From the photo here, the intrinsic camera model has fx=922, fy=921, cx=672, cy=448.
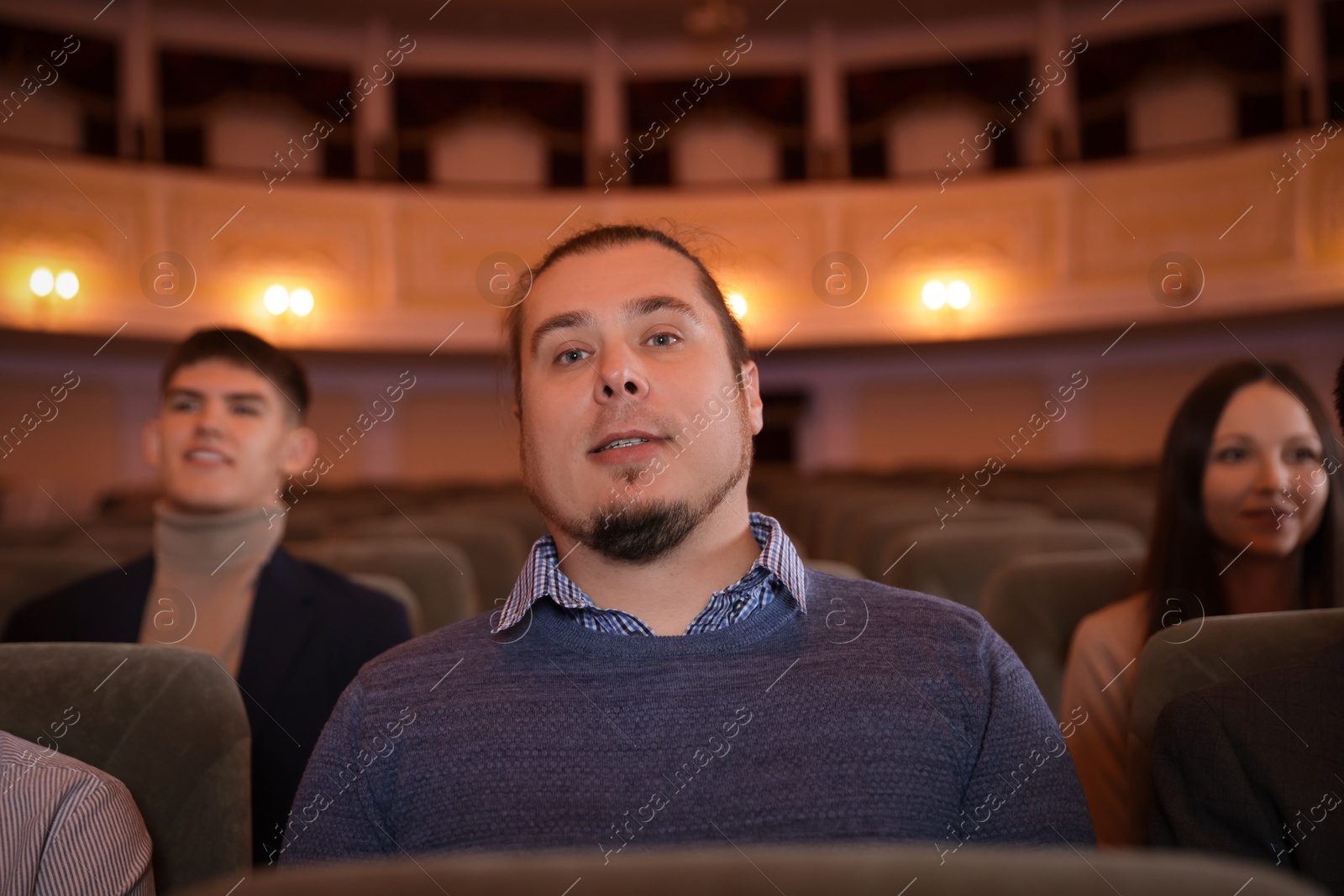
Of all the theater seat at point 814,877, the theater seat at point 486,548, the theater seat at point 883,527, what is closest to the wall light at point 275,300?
the theater seat at point 486,548

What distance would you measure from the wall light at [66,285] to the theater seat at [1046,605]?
7.71m

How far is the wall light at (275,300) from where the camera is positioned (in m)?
8.17

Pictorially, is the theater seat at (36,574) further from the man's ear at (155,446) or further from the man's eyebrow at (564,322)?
the man's eyebrow at (564,322)

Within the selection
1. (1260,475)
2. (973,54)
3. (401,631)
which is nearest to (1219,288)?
(973,54)

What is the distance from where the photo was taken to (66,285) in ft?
23.7

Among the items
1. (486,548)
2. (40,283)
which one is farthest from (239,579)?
(40,283)

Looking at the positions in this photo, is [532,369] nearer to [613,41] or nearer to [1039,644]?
[1039,644]

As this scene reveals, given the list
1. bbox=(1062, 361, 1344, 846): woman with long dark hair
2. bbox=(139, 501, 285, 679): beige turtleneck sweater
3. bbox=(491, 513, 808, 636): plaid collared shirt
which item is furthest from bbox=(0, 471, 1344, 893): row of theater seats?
bbox=(491, 513, 808, 636): plaid collared shirt

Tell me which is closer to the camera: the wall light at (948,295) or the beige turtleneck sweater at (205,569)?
the beige turtleneck sweater at (205,569)

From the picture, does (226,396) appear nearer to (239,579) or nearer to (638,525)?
(239,579)

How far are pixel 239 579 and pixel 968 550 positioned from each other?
1721mm

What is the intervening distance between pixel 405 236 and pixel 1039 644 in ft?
26.2

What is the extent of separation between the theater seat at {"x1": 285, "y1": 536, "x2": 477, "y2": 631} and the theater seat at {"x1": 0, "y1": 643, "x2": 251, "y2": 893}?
3.84ft

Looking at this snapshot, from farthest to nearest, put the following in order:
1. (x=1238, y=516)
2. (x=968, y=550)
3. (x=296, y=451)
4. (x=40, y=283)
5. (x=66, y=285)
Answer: (x=66, y=285) → (x=40, y=283) → (x=968, y=550) → (x=296, y=451) → (x=1238, y=516)
